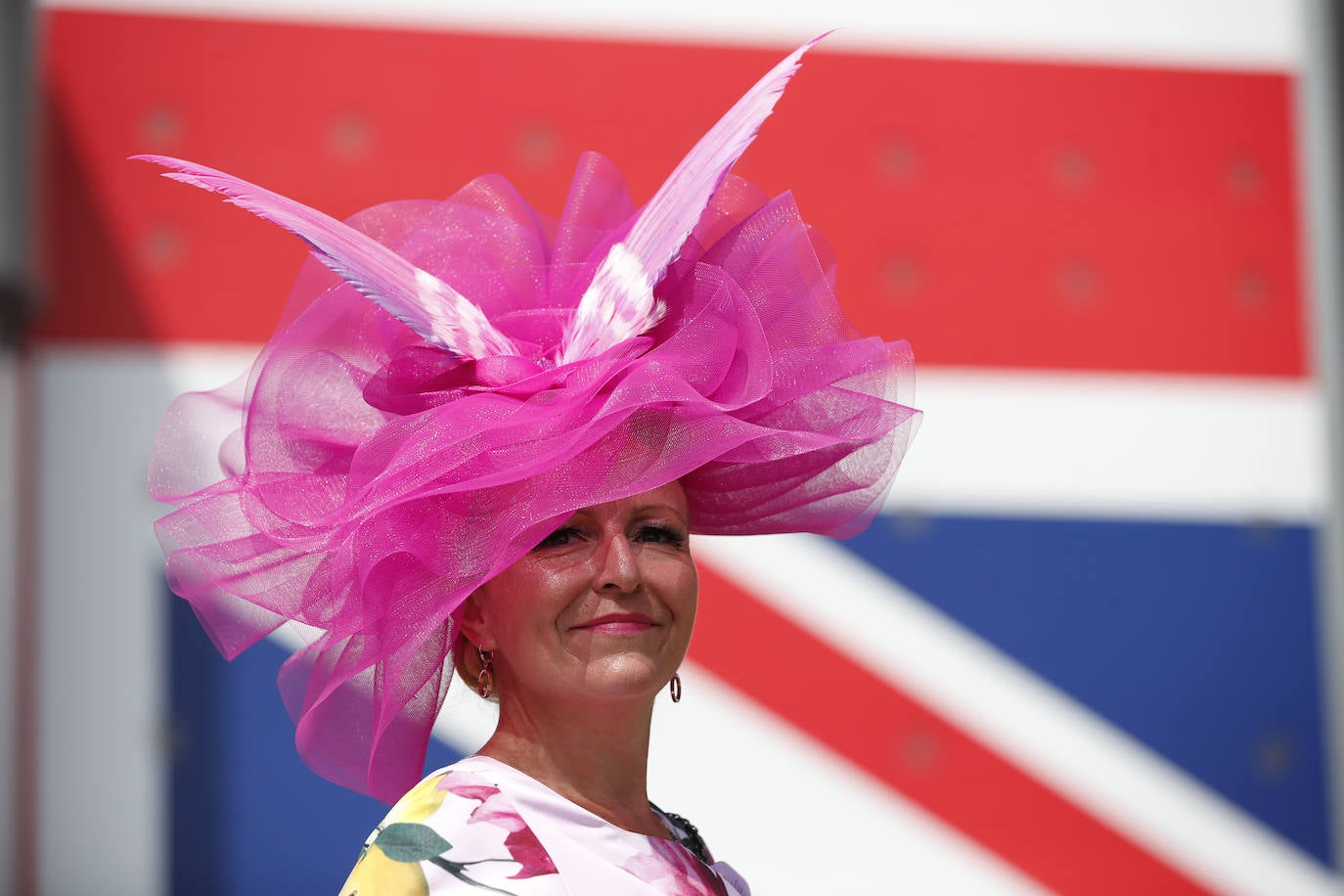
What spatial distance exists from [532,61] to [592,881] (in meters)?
2.38

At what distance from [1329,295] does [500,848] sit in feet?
9.31

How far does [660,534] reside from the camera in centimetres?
113

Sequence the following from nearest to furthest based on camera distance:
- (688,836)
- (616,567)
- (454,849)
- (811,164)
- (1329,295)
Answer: (454,849) < (616,567) < (688,836) < (811,164) < (1329,295)

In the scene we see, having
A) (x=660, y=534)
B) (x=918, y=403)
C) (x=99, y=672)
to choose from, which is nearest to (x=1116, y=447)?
(x=918, y=403)

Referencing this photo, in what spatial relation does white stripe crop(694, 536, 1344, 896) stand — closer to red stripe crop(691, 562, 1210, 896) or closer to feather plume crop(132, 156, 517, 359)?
red stripe crop(691, 562, 1210, 896)

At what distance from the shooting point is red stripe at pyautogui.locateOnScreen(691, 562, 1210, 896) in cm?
296

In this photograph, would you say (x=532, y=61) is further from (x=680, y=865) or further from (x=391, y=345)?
(x=680, y=865)

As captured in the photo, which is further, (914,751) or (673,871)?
(914,751)

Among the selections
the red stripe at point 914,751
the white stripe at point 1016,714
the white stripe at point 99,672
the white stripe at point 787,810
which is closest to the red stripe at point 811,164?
the white stripe at point 99,672

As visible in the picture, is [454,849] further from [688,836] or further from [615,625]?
[688,836]

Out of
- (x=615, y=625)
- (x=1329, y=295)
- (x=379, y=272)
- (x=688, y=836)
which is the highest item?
(x=1329, y=295)

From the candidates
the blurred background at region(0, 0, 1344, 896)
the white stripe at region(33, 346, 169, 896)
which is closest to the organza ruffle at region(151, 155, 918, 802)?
the blurred background at region(0, 0, 1344, 896)

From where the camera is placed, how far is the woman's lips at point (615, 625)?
1.08m

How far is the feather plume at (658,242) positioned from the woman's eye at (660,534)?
0.14 m
